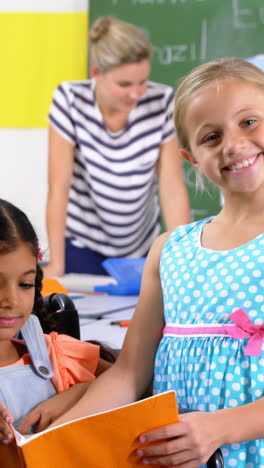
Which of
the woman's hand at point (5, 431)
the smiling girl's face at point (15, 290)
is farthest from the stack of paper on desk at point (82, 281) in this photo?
the woman's hand at point (5, 431)

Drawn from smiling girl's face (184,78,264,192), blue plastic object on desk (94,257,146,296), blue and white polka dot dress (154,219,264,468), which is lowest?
blue plastic object on desk (94,257,146,296)

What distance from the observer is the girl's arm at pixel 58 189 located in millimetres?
2787

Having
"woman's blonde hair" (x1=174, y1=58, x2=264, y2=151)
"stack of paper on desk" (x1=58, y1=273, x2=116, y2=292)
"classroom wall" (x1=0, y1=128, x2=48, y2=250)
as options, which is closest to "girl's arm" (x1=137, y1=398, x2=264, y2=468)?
"woman's blonde hair" (x1=174, y1=58, x2=264, y2=151)

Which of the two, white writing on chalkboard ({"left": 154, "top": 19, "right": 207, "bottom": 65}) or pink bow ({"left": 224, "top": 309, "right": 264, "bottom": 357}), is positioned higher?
white writing on chalkboard ({"left": 154, "top": 19, "right": 207, "bottom": 65})

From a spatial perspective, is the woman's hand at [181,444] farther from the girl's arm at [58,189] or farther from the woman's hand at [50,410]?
the girl's arm at [58,189]

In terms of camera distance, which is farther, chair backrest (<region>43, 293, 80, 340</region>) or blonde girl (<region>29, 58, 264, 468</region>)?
chair backrest (<region>43, 293, 80, 340</region>)

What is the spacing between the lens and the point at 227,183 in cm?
123

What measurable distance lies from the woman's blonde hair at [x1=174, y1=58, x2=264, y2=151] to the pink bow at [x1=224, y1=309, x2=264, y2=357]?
13.3 inches

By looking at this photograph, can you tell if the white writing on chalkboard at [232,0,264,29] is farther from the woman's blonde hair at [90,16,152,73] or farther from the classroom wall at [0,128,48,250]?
the woman's blonde hair at [90,16,152,73]

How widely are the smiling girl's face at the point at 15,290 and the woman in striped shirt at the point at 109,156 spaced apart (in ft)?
4.38

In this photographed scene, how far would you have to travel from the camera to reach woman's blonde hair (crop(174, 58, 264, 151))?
4.09 ft

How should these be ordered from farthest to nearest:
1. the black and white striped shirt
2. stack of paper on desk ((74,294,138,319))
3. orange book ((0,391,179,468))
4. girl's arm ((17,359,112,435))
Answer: the black and white striped shirt
stack of paper on desk ((74,294,138,319))
girl's arm ((17,359,112,435))
orange book ((0,391,179,468))

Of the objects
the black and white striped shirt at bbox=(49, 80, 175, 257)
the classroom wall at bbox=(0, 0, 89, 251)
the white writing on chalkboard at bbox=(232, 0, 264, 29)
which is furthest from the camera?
the classroom wall at bbox=(0, 0, 89, 251)

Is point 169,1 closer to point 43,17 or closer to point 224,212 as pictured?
point 43,17
